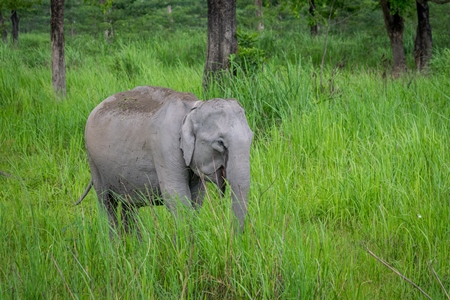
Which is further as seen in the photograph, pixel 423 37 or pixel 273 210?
pixel 423 37

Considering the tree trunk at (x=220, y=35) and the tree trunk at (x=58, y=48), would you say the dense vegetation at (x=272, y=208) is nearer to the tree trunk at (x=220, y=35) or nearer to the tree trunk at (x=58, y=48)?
the tree trunk at (x=58, y=48)

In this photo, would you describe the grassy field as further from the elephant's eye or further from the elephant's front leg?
the elephant's eye

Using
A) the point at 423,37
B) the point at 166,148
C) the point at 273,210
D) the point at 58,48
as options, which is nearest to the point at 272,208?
the point at 273,210

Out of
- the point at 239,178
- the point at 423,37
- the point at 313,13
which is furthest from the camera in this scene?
the point at 313,13

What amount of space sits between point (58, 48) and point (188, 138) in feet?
19.9

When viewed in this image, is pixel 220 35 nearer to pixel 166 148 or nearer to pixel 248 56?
pixel 248 56

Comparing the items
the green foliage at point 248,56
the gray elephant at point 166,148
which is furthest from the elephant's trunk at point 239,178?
the green foliage at point 248,56

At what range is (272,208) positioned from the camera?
3617 mm

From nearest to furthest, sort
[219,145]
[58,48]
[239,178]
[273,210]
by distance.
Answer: [239,178] < [219,145] < [273,210] < [58,48]

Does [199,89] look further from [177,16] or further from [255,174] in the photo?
[177,16]

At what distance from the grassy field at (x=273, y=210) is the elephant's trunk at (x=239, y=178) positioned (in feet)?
0.26

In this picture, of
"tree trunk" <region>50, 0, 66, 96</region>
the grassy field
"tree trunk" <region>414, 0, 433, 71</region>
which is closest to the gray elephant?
the grassy field

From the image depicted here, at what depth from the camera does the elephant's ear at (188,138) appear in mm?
3295

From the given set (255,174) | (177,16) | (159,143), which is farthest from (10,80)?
(177,16)
